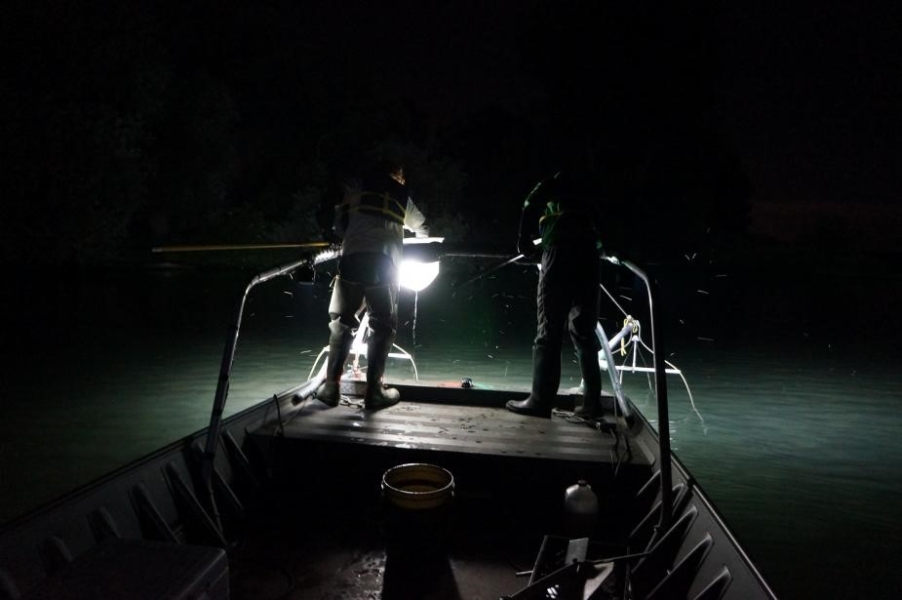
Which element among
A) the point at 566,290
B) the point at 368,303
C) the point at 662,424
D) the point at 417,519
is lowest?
the point at 417,519

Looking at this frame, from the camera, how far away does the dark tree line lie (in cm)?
2648

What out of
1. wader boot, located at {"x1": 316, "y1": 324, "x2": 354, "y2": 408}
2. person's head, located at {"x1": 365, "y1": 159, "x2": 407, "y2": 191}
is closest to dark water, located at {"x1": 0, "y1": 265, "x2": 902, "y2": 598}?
wader boot, located at {"x1": 316, "y1": 324, "x2": 354, "y2": 408}

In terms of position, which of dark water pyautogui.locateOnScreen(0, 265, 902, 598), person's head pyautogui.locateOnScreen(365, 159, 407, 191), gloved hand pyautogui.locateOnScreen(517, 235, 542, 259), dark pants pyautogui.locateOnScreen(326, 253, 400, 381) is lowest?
dark water pyautogui.locateOnScreen(0, 265, 902, 598)


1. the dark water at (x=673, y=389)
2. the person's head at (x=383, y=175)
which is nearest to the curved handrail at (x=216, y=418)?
the dark water at (x=673, y=389)

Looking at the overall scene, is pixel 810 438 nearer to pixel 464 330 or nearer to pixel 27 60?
pixel 464 330

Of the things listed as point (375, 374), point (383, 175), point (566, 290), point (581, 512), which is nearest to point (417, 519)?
point (581, 512)

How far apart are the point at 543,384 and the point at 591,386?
414 millimetres

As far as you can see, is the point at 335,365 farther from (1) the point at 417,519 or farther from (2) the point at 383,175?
(1) the point at 417,519

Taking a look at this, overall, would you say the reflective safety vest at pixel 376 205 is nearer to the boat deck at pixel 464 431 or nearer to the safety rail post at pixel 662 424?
the boat deck at pixel 464 431

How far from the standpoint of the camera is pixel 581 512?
3934 millimetres

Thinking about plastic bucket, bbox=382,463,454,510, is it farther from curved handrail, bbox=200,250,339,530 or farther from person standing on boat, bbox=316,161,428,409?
person standing on boat, bbox=316,161,428,409

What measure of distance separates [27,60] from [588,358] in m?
19.2

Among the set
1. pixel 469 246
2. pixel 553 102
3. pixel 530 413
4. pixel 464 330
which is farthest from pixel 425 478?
pixel 553 102

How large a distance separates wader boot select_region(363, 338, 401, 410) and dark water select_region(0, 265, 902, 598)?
778 mm
